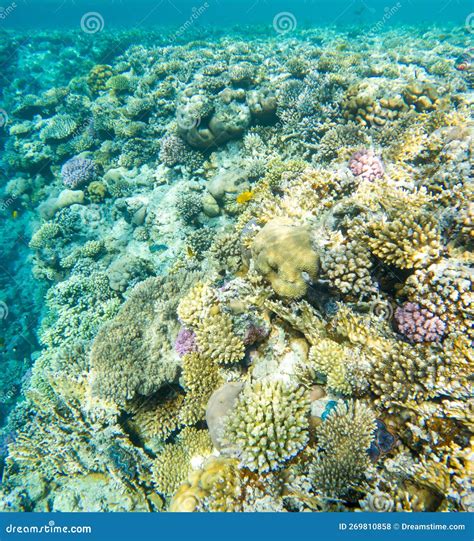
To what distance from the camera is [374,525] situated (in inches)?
116

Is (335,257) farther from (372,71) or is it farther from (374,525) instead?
(372,71)

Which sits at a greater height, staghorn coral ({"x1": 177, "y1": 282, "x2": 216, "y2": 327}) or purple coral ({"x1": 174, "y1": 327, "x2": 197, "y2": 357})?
staghorn coral ({"x1": 177, "y1": 282, "x2": 216, "y2": 327})

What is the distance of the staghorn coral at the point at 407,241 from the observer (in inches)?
150

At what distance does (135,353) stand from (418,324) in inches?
172

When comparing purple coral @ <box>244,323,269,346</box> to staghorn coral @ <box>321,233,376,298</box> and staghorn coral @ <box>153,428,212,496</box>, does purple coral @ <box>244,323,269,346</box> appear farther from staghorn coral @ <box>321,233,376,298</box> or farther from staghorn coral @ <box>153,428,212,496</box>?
staghorn coral @ <box>153,428,212,496</box>

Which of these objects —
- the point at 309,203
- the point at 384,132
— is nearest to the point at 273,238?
the point at 309,203

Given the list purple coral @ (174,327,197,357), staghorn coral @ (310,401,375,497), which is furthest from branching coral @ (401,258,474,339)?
purple coral @ (174,327,197,357)

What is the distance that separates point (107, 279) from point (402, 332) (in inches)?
311

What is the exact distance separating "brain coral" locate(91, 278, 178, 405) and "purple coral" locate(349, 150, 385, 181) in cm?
447

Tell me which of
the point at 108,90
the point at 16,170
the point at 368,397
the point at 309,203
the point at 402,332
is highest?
the point at 108,90

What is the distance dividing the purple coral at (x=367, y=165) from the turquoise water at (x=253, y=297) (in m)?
0.05

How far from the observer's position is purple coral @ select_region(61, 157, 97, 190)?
1126 centimetres

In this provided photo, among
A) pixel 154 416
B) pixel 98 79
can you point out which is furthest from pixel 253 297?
pixel 98 79

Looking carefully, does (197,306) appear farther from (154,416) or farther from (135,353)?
(154,416)
